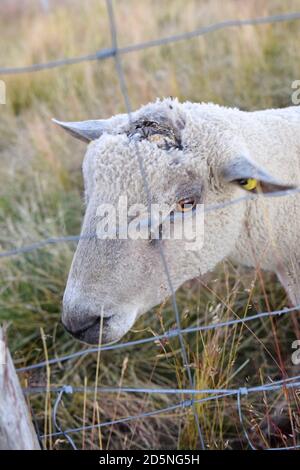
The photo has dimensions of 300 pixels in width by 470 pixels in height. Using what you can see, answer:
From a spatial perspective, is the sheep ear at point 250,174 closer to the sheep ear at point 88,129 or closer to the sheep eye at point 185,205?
the sheep eye at point 185,205

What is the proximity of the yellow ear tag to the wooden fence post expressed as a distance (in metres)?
1.00

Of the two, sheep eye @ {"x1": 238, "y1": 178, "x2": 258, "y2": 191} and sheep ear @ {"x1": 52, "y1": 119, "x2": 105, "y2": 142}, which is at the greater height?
sheep ear @ {"x1": 52, "y1": 119, "x2": 105, "y2": 142}

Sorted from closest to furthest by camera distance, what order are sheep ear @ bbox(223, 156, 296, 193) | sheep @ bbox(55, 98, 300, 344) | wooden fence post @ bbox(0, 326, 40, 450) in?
wooden fence post @ bbox(0, 326, 40, 450)
sheep ear @ bbox(223, 156, 296, 193)
sheep @ bbox(55, 98, 300, 344)

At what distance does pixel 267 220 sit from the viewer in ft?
7.31

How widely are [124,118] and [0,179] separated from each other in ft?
9.59

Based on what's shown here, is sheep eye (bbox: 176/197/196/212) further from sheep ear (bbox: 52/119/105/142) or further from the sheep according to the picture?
sheep ear (bbox: 52/119/105/142)

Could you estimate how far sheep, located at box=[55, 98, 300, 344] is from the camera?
1944mm

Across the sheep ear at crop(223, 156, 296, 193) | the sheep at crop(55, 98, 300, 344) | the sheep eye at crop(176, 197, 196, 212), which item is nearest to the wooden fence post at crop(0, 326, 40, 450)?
the sheep at crop(55, 98, 300, 344)

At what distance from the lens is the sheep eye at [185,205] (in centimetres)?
201

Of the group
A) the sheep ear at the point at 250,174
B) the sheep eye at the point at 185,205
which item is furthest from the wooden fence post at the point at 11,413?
the sheep ear at the point at 250,174

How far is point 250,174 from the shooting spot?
6.20 ft

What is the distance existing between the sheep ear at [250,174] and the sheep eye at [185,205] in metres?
0.16

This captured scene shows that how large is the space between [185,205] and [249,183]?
250 millimetres
